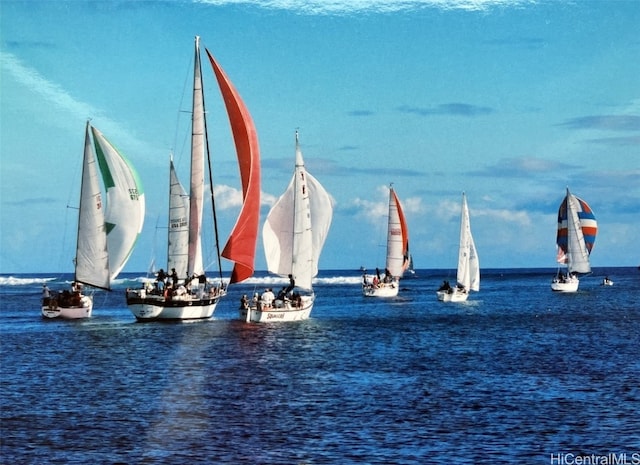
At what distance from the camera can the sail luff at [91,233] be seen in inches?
2820

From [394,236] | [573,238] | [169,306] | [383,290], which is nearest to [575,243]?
[573,238]

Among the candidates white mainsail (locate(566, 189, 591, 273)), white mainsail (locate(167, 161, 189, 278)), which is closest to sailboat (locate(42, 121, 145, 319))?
white mainsail (locate(167, 161, 189, 278))

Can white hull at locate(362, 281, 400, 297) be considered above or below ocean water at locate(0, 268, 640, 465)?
above

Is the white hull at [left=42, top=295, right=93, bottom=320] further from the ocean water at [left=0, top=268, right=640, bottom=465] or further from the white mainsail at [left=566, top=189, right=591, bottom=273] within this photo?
the white mainsail at [left=566, top=189, right=591, bottom=273]

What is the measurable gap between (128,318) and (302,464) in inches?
2234

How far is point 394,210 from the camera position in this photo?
373ft

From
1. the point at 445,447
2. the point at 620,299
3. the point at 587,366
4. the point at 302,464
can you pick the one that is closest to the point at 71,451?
the point at 302,464

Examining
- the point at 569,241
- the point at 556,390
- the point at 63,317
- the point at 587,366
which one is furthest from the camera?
the point at 569,241

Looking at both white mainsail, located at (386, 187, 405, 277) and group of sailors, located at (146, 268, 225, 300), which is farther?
white mainsail, located at (386, 187, 405, 277)

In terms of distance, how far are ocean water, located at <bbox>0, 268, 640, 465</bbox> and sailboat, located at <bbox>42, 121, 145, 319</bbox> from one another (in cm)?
609

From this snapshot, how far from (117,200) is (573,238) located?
7231 cm

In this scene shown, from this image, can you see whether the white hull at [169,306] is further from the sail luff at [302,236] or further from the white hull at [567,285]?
the white hull at [567,285]

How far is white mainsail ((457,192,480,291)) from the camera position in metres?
104

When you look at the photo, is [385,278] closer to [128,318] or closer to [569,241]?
[569,241]
